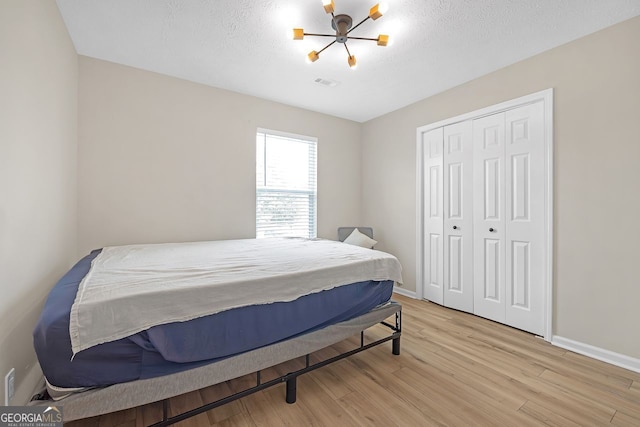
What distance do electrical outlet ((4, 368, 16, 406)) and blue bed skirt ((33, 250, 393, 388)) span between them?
453 millimetres

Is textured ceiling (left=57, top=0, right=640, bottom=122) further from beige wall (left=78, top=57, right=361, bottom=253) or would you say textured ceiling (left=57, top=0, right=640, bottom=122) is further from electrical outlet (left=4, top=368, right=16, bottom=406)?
electrical outlet (left=4, top=368, right=16, bottom=406)

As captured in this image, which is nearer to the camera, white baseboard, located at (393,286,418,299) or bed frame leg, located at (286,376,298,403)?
bed frame leg, located at (286,376,298,403)

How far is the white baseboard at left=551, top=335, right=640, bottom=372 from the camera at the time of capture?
2.01m

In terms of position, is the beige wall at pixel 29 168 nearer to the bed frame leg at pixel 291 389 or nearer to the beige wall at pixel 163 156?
the beige wall at pixel 163 156

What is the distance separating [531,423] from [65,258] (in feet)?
11.7

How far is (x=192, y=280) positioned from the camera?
145 cm

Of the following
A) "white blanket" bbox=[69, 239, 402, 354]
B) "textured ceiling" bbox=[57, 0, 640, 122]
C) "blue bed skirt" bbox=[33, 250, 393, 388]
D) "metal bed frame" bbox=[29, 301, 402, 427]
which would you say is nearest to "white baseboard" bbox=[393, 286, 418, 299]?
"white blanket" bbox=[69, 239, 402, 354]

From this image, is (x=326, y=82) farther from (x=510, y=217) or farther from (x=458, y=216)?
(x=510, y=217)

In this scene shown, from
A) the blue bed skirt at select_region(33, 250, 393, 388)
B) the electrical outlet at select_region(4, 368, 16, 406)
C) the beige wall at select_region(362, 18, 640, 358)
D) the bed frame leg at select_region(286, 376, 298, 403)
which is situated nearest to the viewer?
the blue bed skirt at select_region(33, 250, 393, 388)

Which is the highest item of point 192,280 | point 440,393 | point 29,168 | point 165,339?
point 29,168

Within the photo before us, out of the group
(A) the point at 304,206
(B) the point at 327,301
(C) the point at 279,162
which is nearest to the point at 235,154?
(C) the point at 279,162

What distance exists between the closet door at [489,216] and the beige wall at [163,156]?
2388mm

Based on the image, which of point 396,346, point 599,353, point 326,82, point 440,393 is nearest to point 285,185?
point 326,82

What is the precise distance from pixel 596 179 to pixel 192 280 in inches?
125
